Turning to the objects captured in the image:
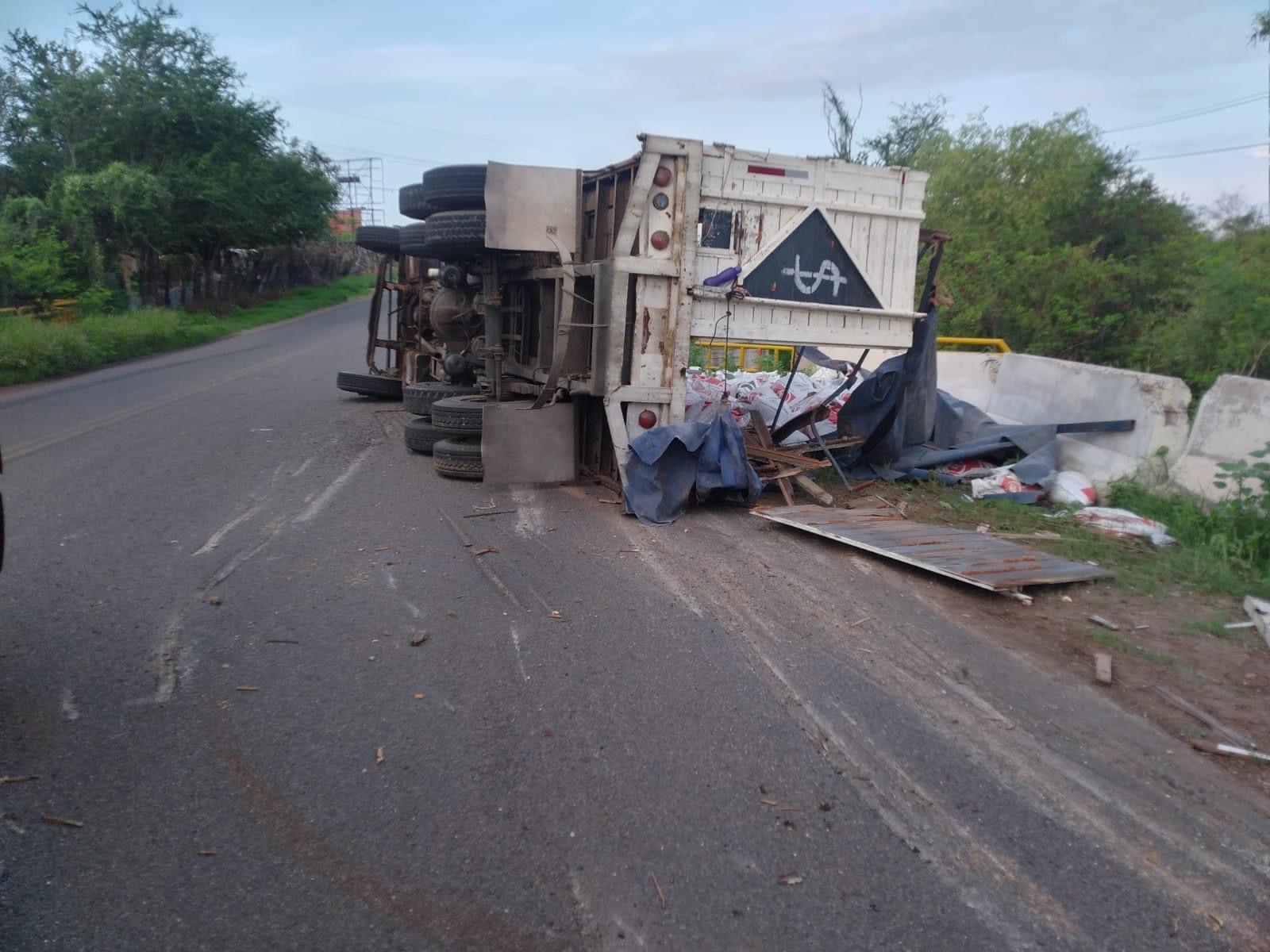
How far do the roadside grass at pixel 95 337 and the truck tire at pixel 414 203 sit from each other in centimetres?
963

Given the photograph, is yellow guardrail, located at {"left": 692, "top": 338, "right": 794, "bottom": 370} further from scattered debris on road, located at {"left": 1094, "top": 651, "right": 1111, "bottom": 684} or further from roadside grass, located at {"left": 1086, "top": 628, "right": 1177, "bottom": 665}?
scattered debris on road, located at {"left": 1094, "top": 651, "right": 1111, "bottom": 684}

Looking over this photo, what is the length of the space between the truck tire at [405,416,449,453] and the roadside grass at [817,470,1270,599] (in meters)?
3.83

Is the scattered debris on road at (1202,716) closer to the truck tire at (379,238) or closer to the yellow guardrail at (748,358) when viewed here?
the yellow guardrail at (748,358)

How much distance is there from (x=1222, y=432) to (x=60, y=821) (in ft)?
25.9

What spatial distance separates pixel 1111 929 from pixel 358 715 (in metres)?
2.87

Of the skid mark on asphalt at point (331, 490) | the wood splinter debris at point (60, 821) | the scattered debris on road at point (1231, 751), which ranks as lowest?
the wood splinter debris at point (60, 821)

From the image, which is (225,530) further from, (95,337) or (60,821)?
(95,337)

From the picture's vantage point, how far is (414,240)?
11.0 meters

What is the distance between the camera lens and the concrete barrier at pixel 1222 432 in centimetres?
696

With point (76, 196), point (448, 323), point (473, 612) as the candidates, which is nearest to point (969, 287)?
point (448, 323)

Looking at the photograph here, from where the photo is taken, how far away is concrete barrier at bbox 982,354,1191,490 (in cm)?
786

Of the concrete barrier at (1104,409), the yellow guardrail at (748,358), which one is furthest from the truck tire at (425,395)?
the concrete barrier at (1104,409)

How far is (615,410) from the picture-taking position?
24.9 feet

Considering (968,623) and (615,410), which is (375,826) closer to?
(968,623)
